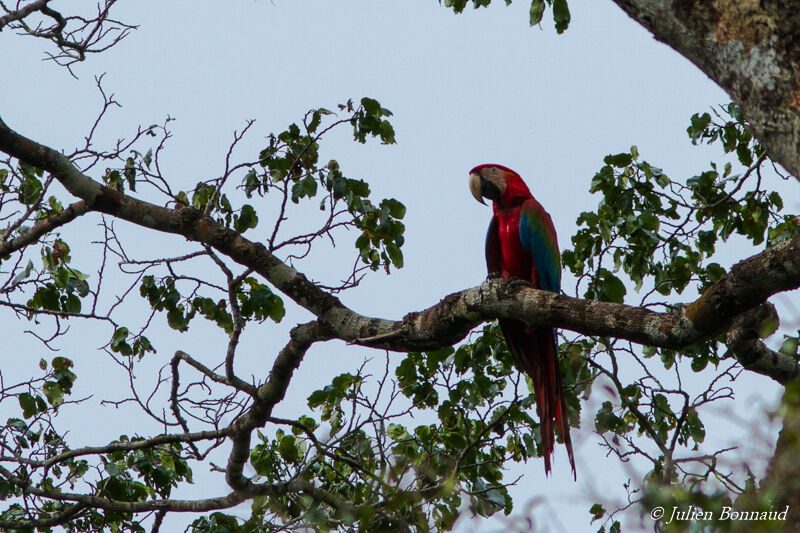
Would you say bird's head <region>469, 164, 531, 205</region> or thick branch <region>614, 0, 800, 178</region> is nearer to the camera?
thick branch <region>614, 0, 800, 178</region>

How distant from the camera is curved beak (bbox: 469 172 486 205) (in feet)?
15.5

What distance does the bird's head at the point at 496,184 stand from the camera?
4473mm

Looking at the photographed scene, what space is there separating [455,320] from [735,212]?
6.76ft

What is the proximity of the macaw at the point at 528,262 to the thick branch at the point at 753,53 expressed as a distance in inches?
62.8

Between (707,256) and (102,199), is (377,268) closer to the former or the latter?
(102,199)

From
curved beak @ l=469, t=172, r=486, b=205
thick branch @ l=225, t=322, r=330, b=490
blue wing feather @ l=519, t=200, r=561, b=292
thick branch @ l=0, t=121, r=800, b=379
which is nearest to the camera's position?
thick branch @ l=0, t=121, r=800, b=379

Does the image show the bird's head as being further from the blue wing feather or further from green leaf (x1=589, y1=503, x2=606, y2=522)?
green leaf (x1=589, y1=503, x2=606, y2=522)

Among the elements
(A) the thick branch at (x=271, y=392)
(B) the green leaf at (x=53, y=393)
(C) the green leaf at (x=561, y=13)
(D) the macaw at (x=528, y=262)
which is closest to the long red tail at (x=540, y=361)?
(D) the macaw at (x=528, y=262)

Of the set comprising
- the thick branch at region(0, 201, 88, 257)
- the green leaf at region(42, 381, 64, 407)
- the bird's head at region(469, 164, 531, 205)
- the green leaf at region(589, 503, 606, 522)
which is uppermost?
the bird's head at region(469, 164, 531, 205)

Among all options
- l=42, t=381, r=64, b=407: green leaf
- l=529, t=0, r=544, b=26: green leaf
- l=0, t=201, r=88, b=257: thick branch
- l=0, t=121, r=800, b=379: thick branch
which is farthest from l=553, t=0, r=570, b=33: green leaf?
l=42, t=381, r=64, b=407: green leaf

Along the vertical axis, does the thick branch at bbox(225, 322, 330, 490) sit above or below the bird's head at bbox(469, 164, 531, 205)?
below

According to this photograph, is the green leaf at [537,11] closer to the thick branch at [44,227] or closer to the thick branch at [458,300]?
the thick branch at [458,300]

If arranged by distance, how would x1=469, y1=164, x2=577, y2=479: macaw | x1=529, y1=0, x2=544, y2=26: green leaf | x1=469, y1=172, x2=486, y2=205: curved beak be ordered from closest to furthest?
1. x1=529, y1=0, x2=544, y2=26: green leaf
2. x1=469, y1=164, x2=577, y2=479: macaw
3. x1=469, y1=172, x2=486, y2=205: curved beak

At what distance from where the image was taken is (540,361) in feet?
11.5
